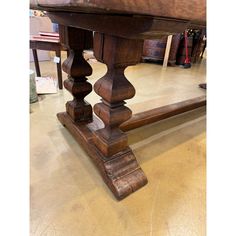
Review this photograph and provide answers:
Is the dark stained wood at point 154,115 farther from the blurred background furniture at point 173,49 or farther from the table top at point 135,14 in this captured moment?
the blurred background furniture at point 173,49

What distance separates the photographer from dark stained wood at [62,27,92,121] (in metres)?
0.88

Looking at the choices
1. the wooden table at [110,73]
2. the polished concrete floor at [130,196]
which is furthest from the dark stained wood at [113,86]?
the polished concrete floor at [130,196]

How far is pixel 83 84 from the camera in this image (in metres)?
1.00

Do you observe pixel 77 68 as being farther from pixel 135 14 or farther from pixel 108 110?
pixel 135 14

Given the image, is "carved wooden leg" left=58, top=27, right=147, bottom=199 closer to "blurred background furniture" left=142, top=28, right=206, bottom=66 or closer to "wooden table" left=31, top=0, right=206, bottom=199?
"wooden table" left=31, top=0, right=206, bottom=199

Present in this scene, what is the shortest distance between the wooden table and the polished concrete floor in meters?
0.06

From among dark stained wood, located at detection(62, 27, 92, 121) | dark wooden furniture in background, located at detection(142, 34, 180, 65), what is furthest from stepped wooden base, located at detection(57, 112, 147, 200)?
dark wooden furniture in background, located at detection(142, 34, 180, 65)

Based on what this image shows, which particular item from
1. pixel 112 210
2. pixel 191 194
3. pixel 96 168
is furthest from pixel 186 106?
pixel 112 210
